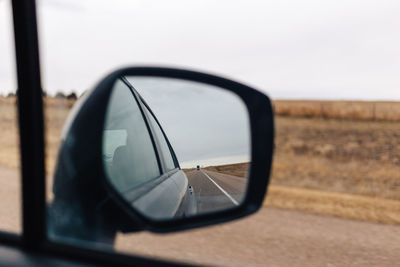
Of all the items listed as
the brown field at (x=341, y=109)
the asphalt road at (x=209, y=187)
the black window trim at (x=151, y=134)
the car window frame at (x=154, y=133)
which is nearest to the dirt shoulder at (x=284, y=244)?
the car window frame at (x=154, y=133)

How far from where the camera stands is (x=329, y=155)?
66.3 ft

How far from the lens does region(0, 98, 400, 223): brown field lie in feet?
7.80

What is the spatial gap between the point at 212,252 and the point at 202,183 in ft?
8.48

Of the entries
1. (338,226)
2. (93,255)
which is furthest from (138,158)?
(338,226)

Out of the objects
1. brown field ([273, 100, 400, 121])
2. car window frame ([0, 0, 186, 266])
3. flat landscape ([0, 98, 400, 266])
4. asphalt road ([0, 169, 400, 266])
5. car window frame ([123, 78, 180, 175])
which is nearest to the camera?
car window frame ([0, 0, 186, 266])

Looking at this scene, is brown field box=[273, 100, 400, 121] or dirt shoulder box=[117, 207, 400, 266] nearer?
dirt shoulder box=[117, 207, 400, 266]

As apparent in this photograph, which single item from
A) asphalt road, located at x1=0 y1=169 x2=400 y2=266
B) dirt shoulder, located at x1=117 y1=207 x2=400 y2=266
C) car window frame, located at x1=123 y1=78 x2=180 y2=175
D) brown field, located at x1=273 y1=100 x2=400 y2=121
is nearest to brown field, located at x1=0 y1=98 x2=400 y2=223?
brown field, located at x1=273 y1=100 x2=400 y2=121

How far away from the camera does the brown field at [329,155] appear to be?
2.38 m

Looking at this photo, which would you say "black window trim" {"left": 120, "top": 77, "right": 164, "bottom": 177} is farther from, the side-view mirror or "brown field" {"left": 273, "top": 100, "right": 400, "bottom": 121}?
"brown field" {"left": 273, "top": 100, "right": 400, "bottom": 121}

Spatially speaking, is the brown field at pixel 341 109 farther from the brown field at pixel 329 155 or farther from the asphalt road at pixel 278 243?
the asphalt road at pixel 278 243

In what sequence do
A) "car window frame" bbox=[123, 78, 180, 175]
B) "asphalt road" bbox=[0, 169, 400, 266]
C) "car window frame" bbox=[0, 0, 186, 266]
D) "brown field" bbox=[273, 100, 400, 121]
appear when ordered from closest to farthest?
"car window frame" bbox=[0, 0, 186, 266] < "car window frame" bbox=[123, 78, 180, 175] < "asphalt road" bbox=[0, 169, 400, 266] < "brown field" bbox=[273, 100, 400, 121]

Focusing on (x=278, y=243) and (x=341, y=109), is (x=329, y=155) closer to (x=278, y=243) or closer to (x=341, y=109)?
(x=278, y=243)

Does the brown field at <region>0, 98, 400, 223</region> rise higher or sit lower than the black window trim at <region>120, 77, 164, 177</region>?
lower

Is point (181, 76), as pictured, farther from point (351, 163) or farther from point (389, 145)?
point (389, 145)
